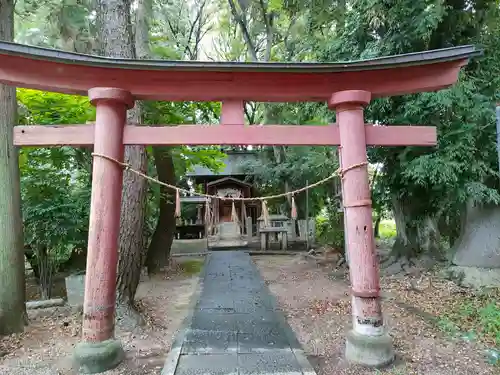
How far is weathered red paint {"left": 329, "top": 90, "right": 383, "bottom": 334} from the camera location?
3.63 meters

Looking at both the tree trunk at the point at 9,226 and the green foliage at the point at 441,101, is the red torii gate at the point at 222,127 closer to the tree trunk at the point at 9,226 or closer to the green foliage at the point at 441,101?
the tree trunk at the point at 9,226

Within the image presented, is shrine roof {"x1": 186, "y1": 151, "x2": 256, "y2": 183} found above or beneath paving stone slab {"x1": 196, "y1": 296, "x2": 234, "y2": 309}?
above

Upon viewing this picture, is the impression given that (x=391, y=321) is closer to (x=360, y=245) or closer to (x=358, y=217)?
(x=360, y=245)

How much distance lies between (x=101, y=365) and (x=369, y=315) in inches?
110

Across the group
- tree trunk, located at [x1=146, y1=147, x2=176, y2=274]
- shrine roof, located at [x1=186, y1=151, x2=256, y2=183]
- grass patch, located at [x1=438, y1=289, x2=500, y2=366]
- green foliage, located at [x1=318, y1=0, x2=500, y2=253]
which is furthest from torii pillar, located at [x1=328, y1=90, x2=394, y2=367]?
shrine roof, located at [x1=186, y1=151, x2=256, y2=183]

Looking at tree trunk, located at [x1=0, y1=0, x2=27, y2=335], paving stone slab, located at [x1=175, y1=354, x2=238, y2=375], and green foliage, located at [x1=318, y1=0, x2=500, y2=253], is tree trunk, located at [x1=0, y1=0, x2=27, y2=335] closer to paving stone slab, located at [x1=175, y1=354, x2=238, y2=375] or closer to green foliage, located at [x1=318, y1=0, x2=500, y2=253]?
paving stone slab, located at [x1=175, y1=354, x2=238, y2=375]

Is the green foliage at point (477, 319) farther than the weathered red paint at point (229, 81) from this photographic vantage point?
Yes

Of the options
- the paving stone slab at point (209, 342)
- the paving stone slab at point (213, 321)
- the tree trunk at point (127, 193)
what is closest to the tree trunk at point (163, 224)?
the tree trunk at point (127, 193)

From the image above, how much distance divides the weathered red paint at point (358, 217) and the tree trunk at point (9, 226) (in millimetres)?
4415

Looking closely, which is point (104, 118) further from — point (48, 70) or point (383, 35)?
point (383, 35)

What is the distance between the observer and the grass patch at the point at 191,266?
978 cm

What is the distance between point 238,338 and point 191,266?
21.5 ft

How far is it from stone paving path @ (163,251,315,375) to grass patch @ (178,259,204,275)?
2.47 meters

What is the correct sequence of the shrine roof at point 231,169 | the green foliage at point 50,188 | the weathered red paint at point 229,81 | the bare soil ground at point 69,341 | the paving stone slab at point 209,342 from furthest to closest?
the shrine roof at point 231,169 < the green foliage at point 50,188 < the paving stone slab at point 209,342 < the bare soil ground at point 69,341 < the weathered red paint at point 229,81
